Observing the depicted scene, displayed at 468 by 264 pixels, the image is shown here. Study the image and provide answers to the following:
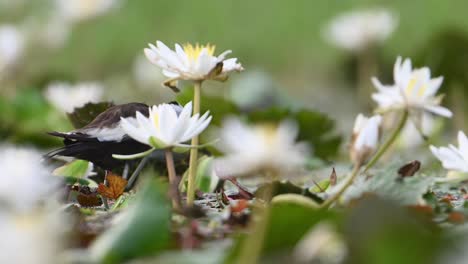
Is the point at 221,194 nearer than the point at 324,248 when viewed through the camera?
No

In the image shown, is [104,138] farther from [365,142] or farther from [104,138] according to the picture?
[365,142]

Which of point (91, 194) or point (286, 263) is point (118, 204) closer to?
point (91, 194)

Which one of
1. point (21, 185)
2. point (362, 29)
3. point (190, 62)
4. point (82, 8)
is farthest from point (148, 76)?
point (21, 185)

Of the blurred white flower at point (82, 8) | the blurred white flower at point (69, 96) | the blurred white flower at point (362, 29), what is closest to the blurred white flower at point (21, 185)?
the blurred white flower at point (69, 96)

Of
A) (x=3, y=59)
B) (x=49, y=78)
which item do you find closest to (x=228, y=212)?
(x=3, y=59)

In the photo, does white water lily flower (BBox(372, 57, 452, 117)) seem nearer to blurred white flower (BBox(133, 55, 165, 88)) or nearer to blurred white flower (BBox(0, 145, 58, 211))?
blurred white flower (BBox(0, 145, 58, 211))

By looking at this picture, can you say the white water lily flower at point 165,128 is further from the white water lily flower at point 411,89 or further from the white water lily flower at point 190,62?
the white water lily flower at point 411,89
